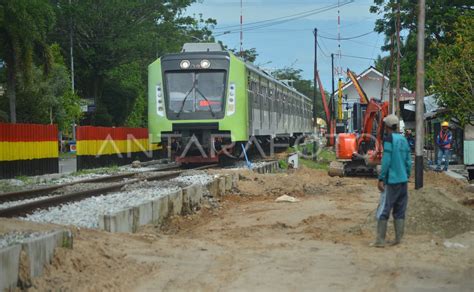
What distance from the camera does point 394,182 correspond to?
893cm

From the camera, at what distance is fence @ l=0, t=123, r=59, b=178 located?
60.6ft

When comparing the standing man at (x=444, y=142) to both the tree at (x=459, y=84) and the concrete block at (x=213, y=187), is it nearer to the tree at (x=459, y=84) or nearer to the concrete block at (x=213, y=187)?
the tree at (x=459, y=84)

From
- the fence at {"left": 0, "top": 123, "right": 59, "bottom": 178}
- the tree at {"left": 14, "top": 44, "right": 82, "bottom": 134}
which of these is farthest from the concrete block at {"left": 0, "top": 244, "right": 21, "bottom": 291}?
the tree at {"left": 14, "top": 44, "right": 82, "bottom": 134}

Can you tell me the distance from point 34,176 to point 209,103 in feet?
16.9

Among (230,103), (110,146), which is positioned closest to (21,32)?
(110,146)

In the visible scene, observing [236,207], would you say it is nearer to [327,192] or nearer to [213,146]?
[327,192]

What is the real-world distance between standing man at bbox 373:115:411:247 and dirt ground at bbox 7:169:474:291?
0.28 meters

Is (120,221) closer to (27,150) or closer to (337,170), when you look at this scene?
(27,150)

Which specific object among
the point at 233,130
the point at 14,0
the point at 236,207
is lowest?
the point at 236,207

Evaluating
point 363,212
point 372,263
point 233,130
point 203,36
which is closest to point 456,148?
point 233,130

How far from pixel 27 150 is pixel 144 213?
407 inches

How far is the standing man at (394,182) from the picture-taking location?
8930 millimetres

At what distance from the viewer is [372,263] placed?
775 cm

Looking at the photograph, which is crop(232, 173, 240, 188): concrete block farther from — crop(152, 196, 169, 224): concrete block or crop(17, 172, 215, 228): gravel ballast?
crop(152, 196, 169, 224): concrete block
